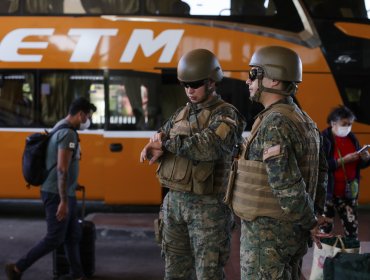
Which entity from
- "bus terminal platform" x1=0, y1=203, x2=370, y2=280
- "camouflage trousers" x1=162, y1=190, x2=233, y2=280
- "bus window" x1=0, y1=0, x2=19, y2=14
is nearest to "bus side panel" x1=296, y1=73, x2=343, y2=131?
"bus terminal platform" x1=0, y1=203, x2=370, y2=280

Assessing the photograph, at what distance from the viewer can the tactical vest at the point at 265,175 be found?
10.3 feet

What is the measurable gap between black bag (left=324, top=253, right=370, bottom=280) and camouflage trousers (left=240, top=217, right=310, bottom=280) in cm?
20

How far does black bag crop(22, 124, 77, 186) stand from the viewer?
212 inches

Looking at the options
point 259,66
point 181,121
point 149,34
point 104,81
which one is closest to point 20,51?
point 104,81

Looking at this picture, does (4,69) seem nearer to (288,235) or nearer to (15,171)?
(15,171)

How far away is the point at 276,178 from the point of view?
301cm

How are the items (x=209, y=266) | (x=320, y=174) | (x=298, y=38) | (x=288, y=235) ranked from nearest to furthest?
1. (x=288, y=235)
2. (x=320, y=174)
3. (x=209, y=266)
4. (x=298, y=38)

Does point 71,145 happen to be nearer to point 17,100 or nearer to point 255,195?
point 255,195

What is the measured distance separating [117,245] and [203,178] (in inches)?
149

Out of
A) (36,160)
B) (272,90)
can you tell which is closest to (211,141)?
(272,90)

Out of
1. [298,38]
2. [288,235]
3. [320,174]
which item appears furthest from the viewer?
[298,38]

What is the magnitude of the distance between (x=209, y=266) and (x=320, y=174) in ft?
3.12

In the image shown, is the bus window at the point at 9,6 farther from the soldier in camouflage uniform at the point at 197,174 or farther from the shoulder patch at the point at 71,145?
the soldier in camouflage uniform at the point at 197,174

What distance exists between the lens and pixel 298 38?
341 inches
